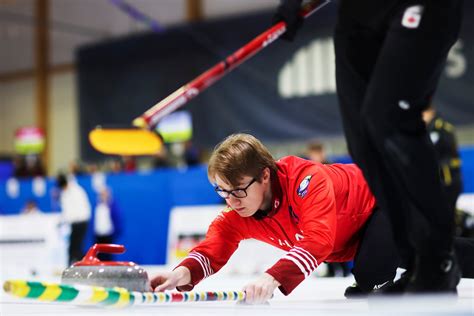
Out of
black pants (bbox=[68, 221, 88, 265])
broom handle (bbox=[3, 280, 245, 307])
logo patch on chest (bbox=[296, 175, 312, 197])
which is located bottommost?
black pants (bbox=[68, 221, 88, 265])

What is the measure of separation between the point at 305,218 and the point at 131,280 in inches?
21.6

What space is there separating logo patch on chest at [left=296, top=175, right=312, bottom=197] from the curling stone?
1.76 feet

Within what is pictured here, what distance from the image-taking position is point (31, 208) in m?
10.2

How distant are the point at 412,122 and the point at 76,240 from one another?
24.4 feet

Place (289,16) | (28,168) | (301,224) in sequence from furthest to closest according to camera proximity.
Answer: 1. (28,168)
2. (289,16)
3. (301,224)

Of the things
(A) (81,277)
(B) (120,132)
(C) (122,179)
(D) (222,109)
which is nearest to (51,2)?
(D) (222,109)

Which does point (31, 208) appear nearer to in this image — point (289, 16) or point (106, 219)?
point (106, 219)

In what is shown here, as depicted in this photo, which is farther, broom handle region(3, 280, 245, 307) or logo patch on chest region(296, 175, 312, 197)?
logo patch on chest region(296, 175, 312, 197)

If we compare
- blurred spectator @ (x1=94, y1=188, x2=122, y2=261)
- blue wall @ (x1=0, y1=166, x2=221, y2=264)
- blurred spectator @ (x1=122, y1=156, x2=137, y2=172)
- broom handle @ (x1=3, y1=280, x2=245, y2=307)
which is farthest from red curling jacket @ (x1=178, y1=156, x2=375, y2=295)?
blurred spectator @ (x1=122, y1=156, x2=137, y2=172)

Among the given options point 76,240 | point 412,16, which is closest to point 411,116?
point 412,16

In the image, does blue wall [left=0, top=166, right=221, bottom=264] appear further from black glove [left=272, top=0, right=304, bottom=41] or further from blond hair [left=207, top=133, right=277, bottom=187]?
blond hair [left=207, top=133, right=277, bottom=187]

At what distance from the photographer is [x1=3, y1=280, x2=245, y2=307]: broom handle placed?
143 centimetres

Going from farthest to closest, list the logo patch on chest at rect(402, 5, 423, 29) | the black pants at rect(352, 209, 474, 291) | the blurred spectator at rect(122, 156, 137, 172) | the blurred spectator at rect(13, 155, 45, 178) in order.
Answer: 1. the blurred spectator at rect(13, 155, 45, 178)
2. the blurred spectator at rect(122, 156, 137, 172)
3. the black pants at rect(352, 209, 474, 291)
4. the logo patch on chest at rect(402, 5, 423, 29)

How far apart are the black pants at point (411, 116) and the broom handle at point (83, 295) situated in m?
0.60
